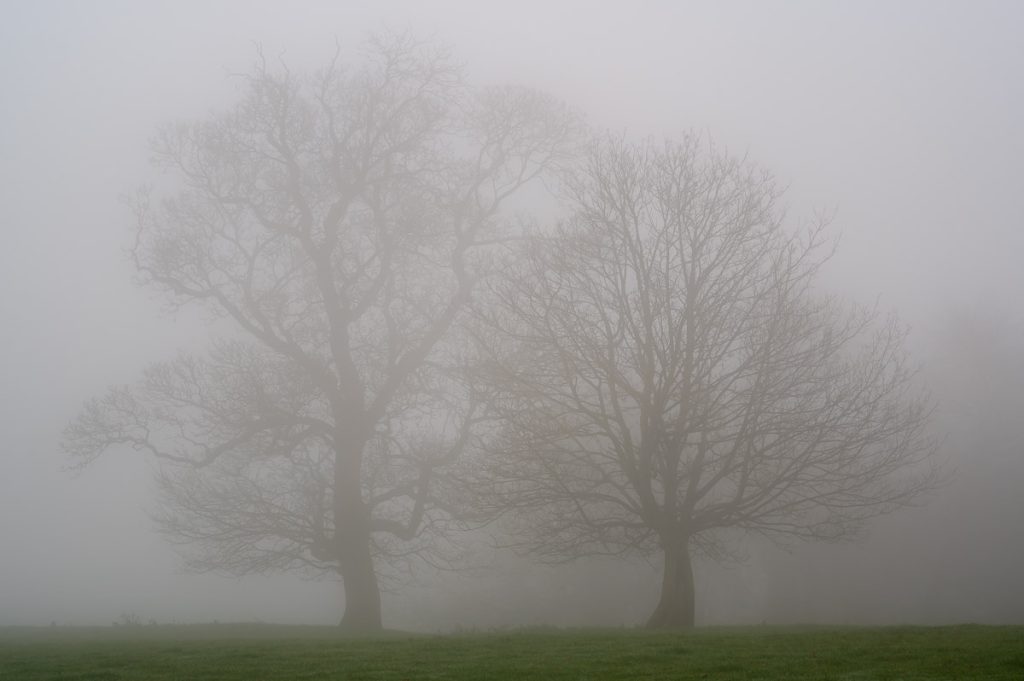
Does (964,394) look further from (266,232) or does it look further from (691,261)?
(266,232)

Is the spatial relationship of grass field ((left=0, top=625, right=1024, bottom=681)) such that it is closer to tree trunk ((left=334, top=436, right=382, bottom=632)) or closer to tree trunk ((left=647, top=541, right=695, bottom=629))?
tree trunk ((left=647, top=541, right=695, bottom=629))

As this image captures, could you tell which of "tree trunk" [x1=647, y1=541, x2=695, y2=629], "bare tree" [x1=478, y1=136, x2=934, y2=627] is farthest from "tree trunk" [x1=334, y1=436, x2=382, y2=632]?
"tree trunk" [x1=647, y1=541, x2=695, y2=629]

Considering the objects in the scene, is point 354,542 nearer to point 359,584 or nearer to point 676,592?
point 359,584

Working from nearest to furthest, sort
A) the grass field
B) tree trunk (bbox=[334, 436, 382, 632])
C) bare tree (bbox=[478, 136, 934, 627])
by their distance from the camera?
the grass field → bare tree (bbox=[478, 136, 934, 627]) → tree trunk (bbox=[334, 436, 382, 632])

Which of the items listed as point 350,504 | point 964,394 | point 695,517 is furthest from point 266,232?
point 964,394

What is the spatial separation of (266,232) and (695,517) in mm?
14249

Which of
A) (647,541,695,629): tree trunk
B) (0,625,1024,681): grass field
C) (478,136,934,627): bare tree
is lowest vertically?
(0,625,1024,681): grass field

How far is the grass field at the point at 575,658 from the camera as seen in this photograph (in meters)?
10.3

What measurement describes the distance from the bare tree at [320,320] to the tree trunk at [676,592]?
635 centimetres

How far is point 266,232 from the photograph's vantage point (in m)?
26.2

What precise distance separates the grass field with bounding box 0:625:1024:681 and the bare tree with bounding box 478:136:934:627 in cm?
443

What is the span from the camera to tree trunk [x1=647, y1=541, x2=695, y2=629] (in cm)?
1975

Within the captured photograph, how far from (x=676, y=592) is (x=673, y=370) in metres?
4.82

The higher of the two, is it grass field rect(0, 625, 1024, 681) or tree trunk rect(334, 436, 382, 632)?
tree trunk rect(334, 436, 382, 632)
